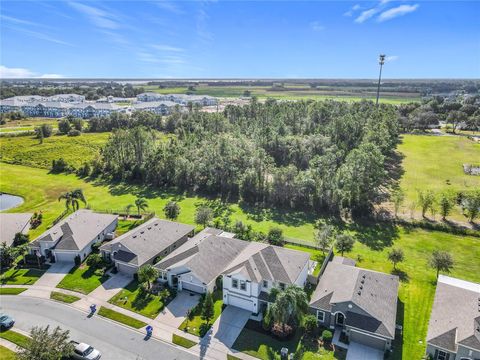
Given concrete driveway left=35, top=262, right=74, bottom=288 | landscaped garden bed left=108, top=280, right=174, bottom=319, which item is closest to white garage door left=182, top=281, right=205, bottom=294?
landscaped garden bed left=108, top=280, right=174, bottom=319

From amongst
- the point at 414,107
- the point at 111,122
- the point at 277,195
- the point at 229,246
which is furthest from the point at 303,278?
the point at 414,107

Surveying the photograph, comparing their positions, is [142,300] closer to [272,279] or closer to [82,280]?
[82,280]

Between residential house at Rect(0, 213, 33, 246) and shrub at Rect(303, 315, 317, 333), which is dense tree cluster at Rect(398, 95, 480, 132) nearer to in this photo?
shrub at Rect(303, 315, 317, 333)

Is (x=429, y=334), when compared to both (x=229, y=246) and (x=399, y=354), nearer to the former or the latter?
(x=399, y=354)

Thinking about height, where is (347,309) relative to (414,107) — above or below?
below

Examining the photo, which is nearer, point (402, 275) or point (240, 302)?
point (240, 302)

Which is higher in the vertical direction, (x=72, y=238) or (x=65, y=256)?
(x=72, y=238)

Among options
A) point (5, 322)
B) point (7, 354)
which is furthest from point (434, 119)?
point (7, 354)
